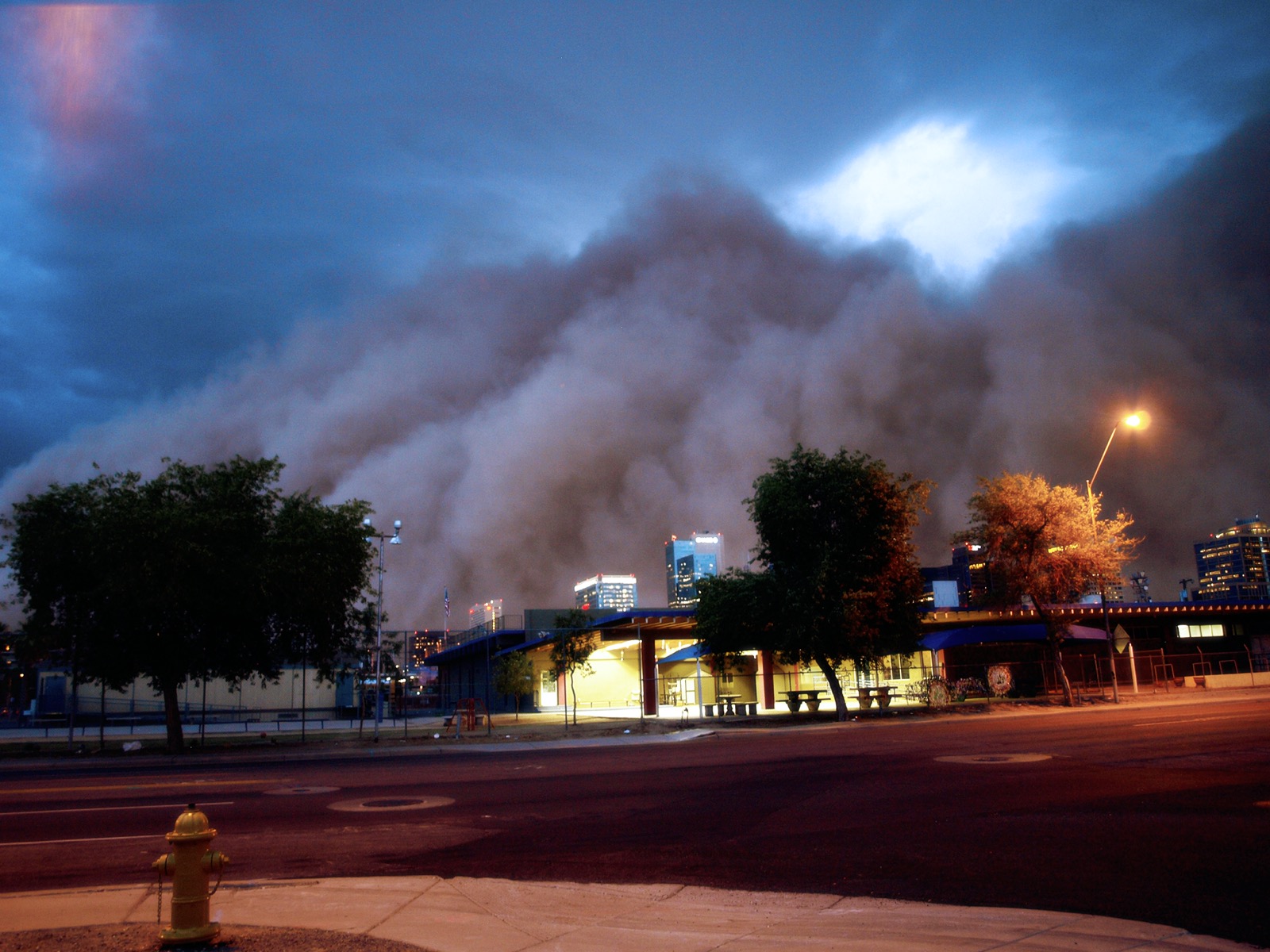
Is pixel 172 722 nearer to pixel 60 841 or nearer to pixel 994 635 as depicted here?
pixel 60 841

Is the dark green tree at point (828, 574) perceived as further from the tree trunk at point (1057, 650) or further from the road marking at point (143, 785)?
the road marking at point (143, 785)

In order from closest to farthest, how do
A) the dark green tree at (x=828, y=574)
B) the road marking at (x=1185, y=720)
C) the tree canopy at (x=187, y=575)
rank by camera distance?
the road marking at (x=1185, y=720)
the tree canopy at (x=187, y=575)
the dark green tree at (x=828, y=574)

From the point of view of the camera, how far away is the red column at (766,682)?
50594mm

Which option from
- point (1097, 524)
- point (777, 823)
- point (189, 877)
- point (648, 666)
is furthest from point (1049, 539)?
point (189, 877)

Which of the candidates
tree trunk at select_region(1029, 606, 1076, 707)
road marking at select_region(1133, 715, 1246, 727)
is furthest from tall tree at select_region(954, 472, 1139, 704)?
road marking at select_region(1133, 715, 1246, 727)

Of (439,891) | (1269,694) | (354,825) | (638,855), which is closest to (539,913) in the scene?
(439,891)

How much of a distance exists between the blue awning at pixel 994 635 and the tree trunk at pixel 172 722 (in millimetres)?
34227

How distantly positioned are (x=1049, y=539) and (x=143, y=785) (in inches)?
1549

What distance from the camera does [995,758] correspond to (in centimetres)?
1723

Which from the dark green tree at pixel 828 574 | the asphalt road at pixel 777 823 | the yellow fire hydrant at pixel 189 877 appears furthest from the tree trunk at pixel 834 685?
the yellow fire hydrant at pixel 189 877

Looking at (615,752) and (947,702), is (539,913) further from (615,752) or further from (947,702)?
(947,702)

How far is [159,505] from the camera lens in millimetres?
31875

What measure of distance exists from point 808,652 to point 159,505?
25775mm

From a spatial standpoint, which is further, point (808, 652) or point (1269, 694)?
point (1269, 694)
